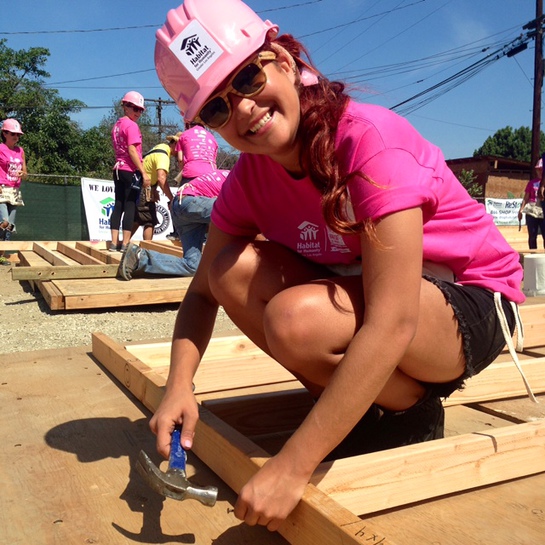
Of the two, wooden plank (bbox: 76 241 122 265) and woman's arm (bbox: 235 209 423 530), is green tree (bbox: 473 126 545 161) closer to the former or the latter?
wooden plank (bbox: 76 241 122 265)

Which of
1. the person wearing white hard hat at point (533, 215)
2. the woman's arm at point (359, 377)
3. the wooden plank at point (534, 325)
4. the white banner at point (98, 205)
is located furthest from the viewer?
the white banner at point (98, 205)

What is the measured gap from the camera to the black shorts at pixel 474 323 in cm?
161

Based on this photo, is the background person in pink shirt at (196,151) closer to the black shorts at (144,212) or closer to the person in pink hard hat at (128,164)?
the person in pink hard hat at (128,164)

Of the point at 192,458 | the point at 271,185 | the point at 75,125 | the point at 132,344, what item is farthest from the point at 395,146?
the point at 75,125

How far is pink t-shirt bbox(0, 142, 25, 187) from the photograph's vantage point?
910 cm

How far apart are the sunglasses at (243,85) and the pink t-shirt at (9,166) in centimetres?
853

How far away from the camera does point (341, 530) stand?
3.81 ft

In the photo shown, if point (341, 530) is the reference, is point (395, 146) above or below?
above

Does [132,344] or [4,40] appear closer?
[132,344]

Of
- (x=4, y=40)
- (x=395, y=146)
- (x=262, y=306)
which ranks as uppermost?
(x=4, y=40)

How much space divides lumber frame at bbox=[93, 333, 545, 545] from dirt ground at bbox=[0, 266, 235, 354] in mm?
2536

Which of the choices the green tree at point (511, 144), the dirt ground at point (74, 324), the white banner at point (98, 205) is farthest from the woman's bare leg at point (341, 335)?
the green tree at point (511, 144)

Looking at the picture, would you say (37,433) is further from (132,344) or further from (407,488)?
(407,488)

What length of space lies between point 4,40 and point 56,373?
1521 inches
